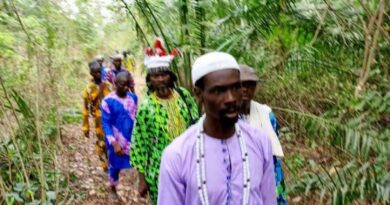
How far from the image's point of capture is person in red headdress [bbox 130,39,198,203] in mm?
3619

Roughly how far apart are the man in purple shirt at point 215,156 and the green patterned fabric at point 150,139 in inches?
54.4

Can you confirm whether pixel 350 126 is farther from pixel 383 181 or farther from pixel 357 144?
pixel 383 181

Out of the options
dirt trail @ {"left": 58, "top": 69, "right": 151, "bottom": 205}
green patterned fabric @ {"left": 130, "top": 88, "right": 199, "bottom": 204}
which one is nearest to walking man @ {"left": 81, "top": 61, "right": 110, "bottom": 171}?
dirt trail @ {"left": 58, "top": 69, "right": 151, "bottom": 205}

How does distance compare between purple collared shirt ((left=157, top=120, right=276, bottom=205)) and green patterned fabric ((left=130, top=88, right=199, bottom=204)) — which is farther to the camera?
green patterned fabric ((left=130, top=88, right=199, bottom=204))

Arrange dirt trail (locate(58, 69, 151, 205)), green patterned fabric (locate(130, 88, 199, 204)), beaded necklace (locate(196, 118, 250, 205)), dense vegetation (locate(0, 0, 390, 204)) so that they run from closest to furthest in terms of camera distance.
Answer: beaded necklace (locate(196, 118, 250, 205)) < green patterned fabric (locate(130, 88, 199, 204)) < dense vegetation (locate(0, 0, 390, 204)) < dirt trail (locate(58, 69, 151, 205))

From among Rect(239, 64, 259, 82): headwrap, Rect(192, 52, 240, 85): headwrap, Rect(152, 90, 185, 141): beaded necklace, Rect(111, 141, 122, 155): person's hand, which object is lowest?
Rect(111, 141, 122, 155): person's hand

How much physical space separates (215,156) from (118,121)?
3533 mm

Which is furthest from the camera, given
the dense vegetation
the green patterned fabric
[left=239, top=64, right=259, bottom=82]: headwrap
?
the dense vegetation

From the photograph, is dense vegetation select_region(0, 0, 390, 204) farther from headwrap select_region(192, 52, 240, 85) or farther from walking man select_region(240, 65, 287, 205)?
headwrap select_region(192, 52, 240, 85)

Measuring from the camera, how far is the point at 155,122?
3615 millimetres

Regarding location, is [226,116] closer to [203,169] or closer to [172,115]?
[203,169]

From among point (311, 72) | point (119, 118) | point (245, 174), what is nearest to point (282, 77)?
point (311, 72)

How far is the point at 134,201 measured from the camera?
5.95 meters

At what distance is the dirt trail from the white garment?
6.89 feet
